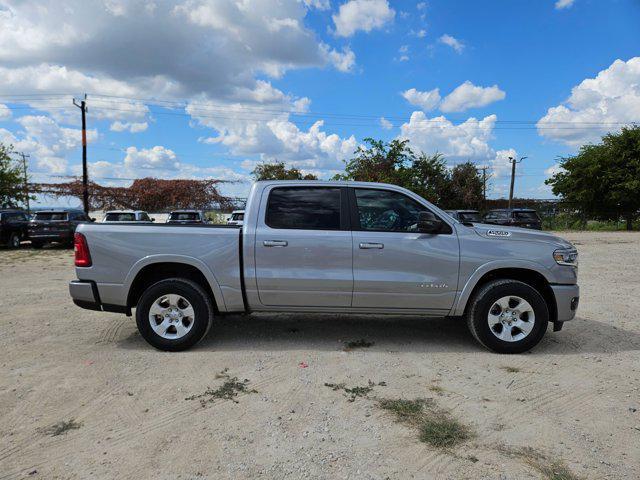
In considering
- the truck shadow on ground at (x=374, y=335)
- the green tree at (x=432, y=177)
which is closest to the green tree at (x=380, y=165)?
the green tree at (x=432, y=177)

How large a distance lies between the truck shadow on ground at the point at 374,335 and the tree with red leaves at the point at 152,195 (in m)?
21.1

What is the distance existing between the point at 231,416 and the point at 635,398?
3279mm

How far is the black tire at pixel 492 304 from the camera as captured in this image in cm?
488

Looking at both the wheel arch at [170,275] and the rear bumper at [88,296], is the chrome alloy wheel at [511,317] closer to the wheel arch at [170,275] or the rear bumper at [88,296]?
the wheel arch at [170,275]

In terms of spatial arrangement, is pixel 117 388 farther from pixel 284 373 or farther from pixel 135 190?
pixel 135 190

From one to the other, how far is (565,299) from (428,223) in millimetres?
1662

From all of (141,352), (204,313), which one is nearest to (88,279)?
(141,352)

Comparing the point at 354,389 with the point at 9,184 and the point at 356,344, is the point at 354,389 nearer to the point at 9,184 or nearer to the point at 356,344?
the point at 356,344

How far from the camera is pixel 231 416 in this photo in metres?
3.52

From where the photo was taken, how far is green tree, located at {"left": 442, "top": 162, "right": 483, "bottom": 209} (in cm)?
3625

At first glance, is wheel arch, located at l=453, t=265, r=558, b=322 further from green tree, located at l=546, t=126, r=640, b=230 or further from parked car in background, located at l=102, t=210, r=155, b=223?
green tree, located at l=546, t=126, r=640, b=230

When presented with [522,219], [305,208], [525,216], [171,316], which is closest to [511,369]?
[305,208]

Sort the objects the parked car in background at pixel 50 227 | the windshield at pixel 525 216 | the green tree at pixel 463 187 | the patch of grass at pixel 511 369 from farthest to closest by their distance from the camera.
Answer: the green tree at pixel 463 187
the windshield at pixel 525 216
the parked car in background at pixel 50 227
the patch of grass at pixel 511 369

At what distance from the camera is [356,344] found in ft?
17.3
